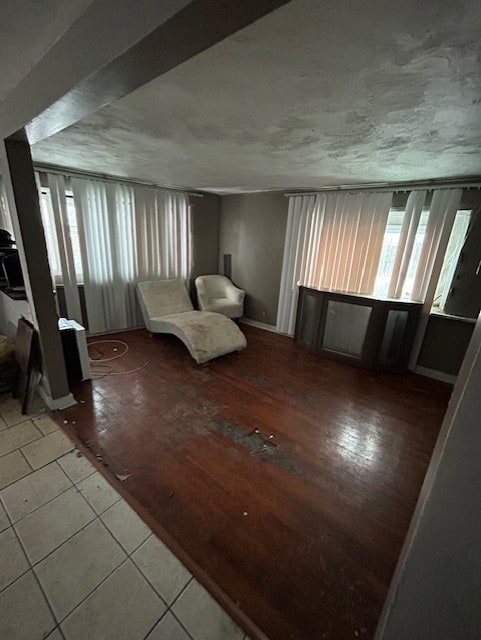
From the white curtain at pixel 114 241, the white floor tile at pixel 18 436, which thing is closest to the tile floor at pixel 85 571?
the white floor tile at pixel 18 436

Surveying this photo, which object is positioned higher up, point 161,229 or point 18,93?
point 18,93

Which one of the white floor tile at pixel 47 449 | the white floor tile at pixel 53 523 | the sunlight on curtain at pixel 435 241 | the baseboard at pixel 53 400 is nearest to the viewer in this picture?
the white floor tile at pixel 53 523

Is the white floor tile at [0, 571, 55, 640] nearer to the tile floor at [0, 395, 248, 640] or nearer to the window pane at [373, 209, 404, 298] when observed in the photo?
the tile floor at [0, 395, 248, 640]

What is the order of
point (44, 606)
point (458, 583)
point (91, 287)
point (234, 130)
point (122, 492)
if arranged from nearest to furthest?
A: 1. point (458, 583)
2. point (44, 606)
3. point (122, 492)
4. point (234, 130)
5. point (91, 287)

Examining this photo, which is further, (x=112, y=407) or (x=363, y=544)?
(x=112, y=407)

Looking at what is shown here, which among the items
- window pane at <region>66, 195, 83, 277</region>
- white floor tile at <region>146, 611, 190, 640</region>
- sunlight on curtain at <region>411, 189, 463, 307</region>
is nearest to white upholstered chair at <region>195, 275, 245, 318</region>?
window pane at <region>66, 195, 83, 277</region>

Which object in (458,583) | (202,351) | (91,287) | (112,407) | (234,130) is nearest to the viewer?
(458,583)

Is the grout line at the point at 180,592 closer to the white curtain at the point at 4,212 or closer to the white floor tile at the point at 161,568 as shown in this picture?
the white floor tile at the point at 161,568

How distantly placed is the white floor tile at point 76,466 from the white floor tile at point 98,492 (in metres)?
0.05

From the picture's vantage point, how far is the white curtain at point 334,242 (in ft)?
10.8

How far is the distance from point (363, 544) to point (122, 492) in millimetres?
1374

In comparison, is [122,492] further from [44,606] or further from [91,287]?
[91,287]

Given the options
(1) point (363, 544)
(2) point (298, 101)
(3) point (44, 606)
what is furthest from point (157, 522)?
(2) point (298, 101)

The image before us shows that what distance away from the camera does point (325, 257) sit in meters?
3.71
